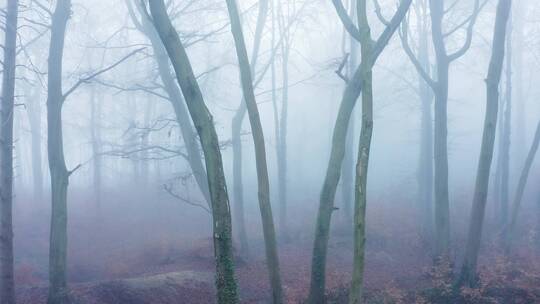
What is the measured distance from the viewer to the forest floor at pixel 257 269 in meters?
11.0

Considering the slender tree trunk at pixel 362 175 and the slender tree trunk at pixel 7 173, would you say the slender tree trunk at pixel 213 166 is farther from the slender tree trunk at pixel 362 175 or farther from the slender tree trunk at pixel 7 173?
A: the slender tree trunk at pixel 7 173

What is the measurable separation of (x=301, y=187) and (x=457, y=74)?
84.3ft

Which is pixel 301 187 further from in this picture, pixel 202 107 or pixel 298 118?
pixel 202 107

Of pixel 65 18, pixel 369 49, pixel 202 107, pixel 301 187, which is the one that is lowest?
pixel 301 187

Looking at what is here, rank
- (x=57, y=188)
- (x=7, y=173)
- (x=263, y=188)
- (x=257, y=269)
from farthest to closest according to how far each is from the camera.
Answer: (x=257, y=269) < (x=57, y=188) < (x=7, y=173) < (x=263, y=188)

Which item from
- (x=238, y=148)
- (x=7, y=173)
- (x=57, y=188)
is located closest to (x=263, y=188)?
(x=57, y=188)

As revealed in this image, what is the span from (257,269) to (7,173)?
8019 millimetres

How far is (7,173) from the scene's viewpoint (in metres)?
10.7

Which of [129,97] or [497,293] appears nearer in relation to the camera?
A: [497,293]

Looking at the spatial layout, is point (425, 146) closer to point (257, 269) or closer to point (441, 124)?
point (441, 124)

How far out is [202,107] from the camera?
7.48m

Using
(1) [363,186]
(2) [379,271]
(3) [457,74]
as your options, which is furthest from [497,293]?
(3) [457,74]

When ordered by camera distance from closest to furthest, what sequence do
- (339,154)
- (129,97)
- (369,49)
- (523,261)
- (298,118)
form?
(369,49), (339,154), (523,261), (129,97), (298,118)

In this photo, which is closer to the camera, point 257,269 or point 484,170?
point 484,170
